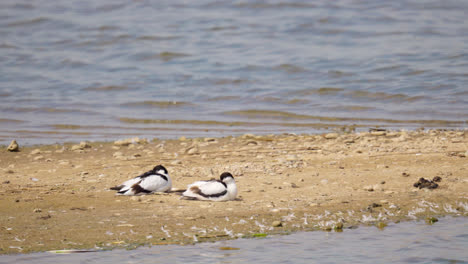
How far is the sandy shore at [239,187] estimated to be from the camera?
21.5 feet

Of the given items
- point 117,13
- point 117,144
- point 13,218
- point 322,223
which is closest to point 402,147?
point 322,223

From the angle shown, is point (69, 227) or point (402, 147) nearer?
point (69, 227)

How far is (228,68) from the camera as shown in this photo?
62.2 ft

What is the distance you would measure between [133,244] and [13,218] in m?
1.47

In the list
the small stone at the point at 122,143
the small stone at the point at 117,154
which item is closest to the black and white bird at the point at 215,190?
the small stone at the point at 117,154

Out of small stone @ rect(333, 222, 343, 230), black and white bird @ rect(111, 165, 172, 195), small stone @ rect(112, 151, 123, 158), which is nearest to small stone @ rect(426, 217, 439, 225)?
small stone @ rect(333, 222, 343, 230)

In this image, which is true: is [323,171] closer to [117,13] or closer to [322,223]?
[322,223]

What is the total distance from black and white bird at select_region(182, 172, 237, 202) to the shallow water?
105 centimetres

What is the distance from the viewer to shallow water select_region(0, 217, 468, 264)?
585cm

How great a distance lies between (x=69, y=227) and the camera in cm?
656

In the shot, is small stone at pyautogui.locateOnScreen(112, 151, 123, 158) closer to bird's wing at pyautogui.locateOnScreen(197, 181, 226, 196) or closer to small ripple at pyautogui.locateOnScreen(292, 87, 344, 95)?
bird's wing at pyautogui.locateOnScreen(197, 181, 226, 196)

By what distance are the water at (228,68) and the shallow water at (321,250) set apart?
623 cm

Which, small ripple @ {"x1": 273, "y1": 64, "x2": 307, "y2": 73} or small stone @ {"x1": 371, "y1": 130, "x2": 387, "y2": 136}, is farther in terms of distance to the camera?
small ripple @ {"x1": 273, "y1": 64, "x2": 307, "y2": 73}

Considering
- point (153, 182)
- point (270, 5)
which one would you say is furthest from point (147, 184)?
point (270, 5)
